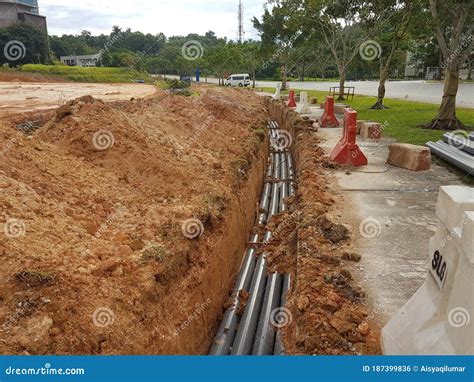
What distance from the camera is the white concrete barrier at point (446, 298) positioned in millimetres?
2234

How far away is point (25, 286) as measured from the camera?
353 cm

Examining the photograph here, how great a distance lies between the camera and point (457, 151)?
26.8 feet

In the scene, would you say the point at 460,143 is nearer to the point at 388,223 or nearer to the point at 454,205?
the point at 388,223

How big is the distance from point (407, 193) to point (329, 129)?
7.02 meters

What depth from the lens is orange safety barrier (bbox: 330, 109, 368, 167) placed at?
26.7 ft

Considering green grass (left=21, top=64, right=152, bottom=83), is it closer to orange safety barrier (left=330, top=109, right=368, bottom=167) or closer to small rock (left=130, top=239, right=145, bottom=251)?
orange safety barrier (left=330, top=109, right=368, bottom=167)

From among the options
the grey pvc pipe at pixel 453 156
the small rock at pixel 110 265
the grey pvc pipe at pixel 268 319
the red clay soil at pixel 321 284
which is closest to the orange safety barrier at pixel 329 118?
the grey pvc pipe at pixel 453 156

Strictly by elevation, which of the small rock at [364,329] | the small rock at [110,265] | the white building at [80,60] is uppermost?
the white building at [80,60]

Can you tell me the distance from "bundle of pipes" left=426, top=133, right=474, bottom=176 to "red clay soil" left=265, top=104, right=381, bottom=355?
2799mm

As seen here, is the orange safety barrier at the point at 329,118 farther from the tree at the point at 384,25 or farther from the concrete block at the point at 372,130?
the tree at the point at 384,25

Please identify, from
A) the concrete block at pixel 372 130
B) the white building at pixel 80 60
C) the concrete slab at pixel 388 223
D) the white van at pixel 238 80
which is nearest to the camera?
the concrete slab at pixel 388 223

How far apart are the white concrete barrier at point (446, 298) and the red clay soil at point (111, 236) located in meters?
2.41

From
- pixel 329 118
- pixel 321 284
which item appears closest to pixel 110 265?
pixel 321 284

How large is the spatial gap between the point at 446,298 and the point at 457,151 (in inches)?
263
